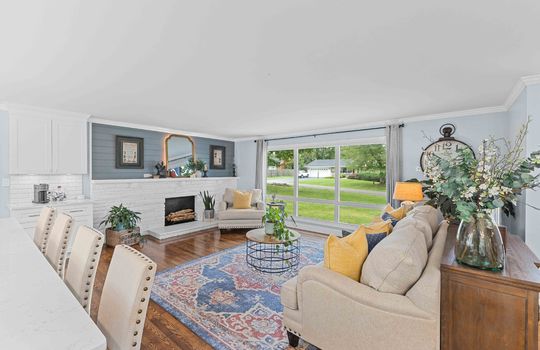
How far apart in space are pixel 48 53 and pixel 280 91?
7.12 ft

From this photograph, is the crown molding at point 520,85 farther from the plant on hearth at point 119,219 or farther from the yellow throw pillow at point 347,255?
the plant on hearth at point 119,219

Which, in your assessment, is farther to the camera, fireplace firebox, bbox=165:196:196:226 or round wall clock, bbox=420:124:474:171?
fireplace firebox, bbox=165:196:196:226

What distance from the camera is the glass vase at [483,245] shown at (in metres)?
1.56

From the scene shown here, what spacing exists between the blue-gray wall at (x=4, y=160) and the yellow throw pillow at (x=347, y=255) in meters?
4.79

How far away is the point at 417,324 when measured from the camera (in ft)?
5.04

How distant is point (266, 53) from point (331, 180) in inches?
165

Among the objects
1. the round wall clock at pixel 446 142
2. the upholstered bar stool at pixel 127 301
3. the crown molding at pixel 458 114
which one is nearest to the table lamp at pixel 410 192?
the round wall clock at pixel 446 142

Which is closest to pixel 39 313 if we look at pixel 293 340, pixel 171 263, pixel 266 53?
pixel 293 340

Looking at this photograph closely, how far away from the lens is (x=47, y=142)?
4.14 metres

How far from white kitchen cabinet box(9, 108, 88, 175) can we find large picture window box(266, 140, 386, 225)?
13.3ft

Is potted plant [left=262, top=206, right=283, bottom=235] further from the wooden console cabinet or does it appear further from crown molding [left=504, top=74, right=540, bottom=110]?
crown molding [left=504, top=74, right=540, bottom=110]

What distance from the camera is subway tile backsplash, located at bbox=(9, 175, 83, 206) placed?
4.07 m

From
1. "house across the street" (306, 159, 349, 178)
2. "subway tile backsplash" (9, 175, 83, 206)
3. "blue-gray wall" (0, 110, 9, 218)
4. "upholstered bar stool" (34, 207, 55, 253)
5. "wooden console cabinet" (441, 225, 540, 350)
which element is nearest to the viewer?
"wooden console cabinet" (441, 225, 540, 350)

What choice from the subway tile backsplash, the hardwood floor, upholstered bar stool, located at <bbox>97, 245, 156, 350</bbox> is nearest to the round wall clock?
the hardwood floor
